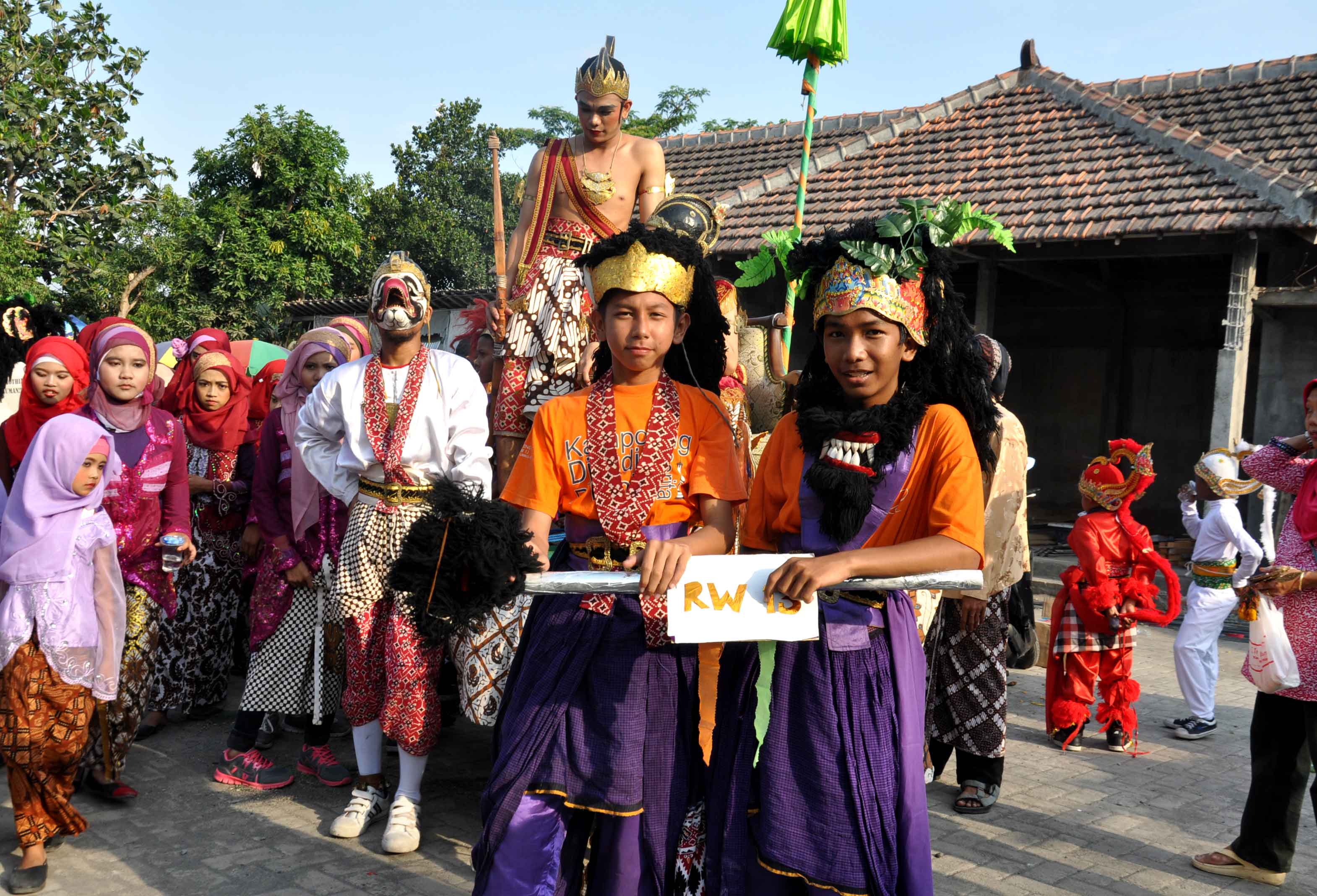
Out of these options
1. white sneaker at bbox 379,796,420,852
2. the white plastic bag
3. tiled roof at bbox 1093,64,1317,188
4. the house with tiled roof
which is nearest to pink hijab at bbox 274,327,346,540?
white sneaker at bbox 379,796,420,852

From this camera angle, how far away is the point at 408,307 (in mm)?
4918

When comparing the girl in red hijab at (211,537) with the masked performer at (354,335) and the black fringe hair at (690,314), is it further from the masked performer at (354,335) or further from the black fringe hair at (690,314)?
the black fringe hair at (690,314)

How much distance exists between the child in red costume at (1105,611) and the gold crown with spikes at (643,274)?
4.24 metres

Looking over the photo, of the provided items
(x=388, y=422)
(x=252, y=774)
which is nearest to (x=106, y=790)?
(x=252, y=774)

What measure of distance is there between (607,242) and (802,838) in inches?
70.5

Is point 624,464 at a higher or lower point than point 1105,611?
higher

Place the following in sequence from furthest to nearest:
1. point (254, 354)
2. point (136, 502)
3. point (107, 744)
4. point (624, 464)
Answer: point (254, 354)
point (136, 502)
point (107, 744)
point (624, 464)

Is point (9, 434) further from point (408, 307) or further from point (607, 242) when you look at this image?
point (607, 242)

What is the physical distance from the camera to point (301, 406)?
5633mm

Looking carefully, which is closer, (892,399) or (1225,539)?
(892,399)

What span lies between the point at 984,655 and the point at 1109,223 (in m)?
7.44

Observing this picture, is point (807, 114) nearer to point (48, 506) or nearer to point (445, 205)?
point (48, 506)

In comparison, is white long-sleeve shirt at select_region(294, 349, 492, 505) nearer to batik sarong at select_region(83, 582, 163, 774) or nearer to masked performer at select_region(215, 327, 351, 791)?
masked performer at select_region(215, 327, 351, 791)

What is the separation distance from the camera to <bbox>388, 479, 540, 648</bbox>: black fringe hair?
2643mm
